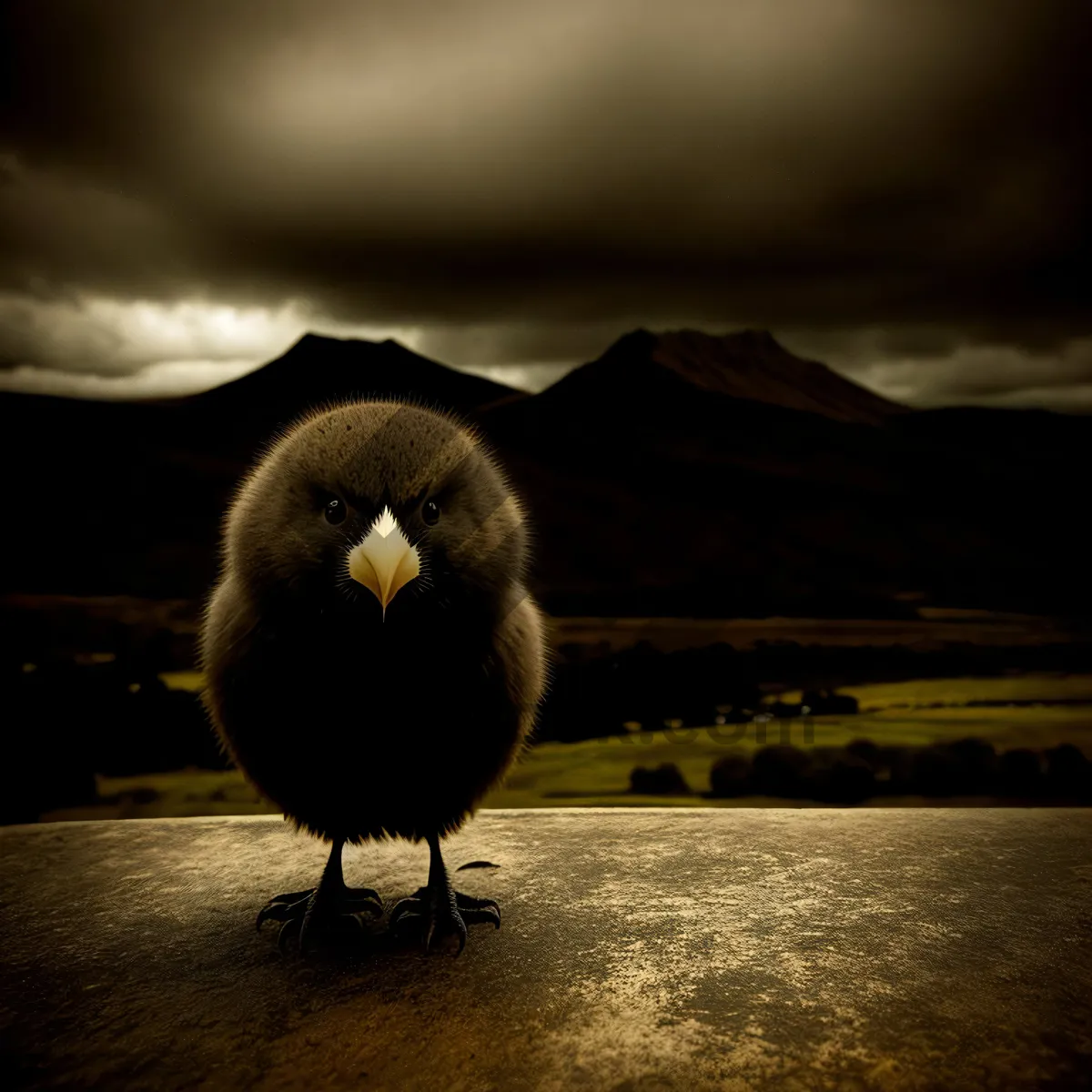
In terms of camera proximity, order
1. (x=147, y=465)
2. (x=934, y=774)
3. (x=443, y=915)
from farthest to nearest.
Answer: (x=147, y=465) < (x=934, y=774) < (x=443, y=915)

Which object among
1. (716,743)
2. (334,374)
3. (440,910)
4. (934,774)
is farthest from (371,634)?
(934,774)

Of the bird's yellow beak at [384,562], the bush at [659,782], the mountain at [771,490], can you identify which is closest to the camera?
the bird's yellow beak at [384,562]

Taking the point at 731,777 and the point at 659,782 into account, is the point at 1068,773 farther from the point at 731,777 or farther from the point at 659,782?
the point at 659,782

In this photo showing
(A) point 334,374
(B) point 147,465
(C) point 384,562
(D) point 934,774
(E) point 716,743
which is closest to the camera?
(C) point 384,562

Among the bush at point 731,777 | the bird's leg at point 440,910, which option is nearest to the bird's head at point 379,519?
the bird's leg at point 440,910

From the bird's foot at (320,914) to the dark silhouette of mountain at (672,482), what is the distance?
6.57 feet

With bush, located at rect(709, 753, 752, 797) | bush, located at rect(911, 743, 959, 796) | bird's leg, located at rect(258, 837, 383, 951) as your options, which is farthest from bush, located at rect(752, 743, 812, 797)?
bird's leg, located at rect(258, 837, 383, 951)

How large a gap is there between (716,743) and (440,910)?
2102mm

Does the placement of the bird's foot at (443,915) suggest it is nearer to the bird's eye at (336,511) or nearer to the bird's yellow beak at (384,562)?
the bird's yellow beak at (384,562)

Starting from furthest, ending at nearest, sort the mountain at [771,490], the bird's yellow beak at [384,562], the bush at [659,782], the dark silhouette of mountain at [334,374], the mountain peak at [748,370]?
1. the mountain peak at [748,370]
2. the mountain at [771,490]
3. the dark silhouette of mountain at [334,374]
4. the bush at [659,782]
5. the bird's yellow beak at [384,562]

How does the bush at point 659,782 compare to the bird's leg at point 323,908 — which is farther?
the bush at point 659,782

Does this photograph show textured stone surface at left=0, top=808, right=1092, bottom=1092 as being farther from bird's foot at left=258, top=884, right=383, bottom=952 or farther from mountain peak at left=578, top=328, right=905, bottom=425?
mountain peak at left=578, top=328, right=905, bottom=425

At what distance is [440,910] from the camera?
194cm

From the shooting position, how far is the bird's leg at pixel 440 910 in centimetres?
192
